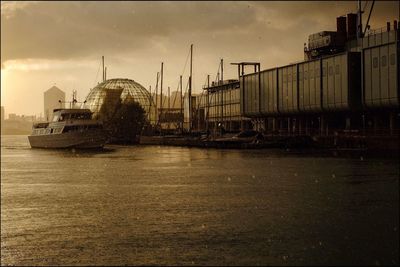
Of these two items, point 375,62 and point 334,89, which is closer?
point 375,62

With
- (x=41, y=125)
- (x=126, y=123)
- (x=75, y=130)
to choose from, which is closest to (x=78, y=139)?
(x=75, y=130)

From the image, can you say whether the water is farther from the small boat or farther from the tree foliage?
the tree foliage

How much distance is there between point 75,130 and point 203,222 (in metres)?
87.5

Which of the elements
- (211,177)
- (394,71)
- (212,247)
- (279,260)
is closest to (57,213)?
(212,247)

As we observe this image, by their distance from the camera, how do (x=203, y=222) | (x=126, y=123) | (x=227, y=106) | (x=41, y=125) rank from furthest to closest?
(x=126, y=123)
(x=227, y=106)
(x=41, y=125)
(x=203, y=222)

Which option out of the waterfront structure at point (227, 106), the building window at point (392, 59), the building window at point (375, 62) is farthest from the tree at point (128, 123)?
the building window at point (392, 59)

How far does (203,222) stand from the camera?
2066 centimetres

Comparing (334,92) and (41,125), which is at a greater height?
(334,92)

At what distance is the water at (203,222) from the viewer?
1562 centimetres

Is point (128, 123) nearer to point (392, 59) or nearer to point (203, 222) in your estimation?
point (392, 59)

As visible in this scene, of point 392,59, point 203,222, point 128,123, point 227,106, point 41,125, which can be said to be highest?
point 392,59

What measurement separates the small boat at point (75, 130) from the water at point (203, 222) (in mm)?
68829

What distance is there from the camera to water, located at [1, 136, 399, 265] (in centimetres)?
1562

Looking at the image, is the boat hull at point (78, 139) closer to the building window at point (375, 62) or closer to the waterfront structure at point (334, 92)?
the waterfront structure at point (334, 92)
